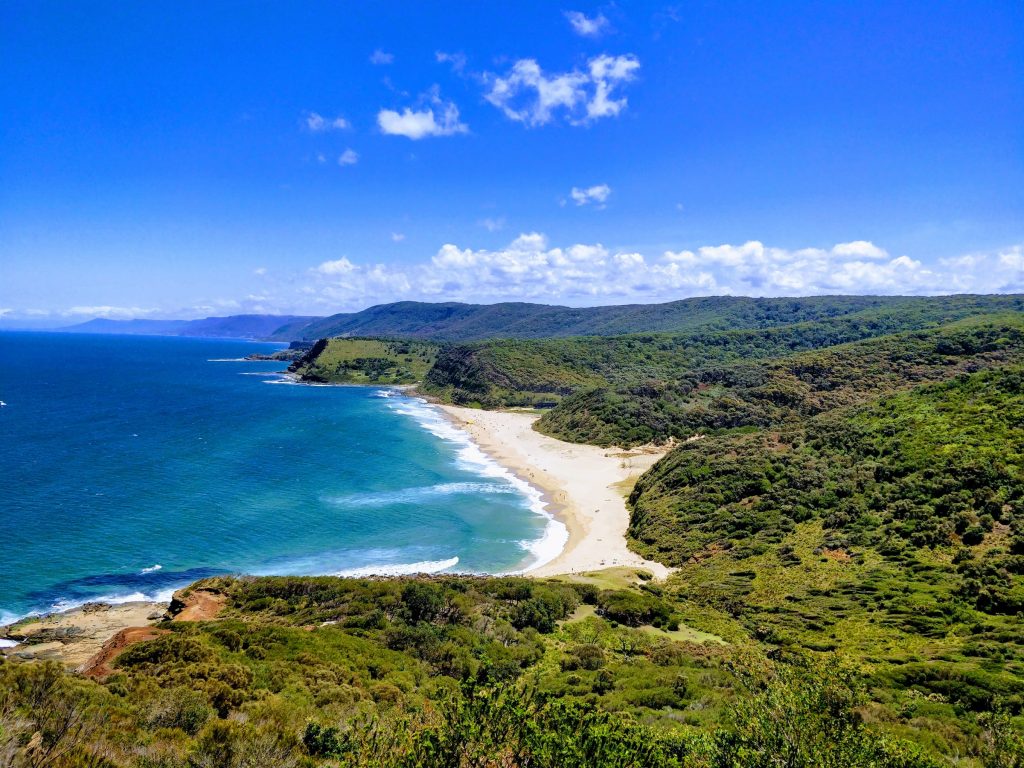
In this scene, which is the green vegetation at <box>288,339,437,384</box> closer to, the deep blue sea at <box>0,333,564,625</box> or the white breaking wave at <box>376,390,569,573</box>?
the white breaking wave at <box>376,390,569,573</box>

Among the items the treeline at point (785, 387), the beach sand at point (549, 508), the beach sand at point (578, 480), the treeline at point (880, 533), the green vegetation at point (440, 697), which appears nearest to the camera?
the green vegetation at point (440, 697)

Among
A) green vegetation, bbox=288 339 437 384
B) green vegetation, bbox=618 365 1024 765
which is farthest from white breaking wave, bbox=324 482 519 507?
green vegetation, bbox=288 339 437 384

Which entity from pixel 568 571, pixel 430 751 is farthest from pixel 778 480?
pixel 430 751

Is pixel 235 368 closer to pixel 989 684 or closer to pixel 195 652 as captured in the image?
pixel 195 652

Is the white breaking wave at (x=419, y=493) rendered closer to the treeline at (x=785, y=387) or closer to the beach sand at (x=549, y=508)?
the beach sand at (x=549, y=508)

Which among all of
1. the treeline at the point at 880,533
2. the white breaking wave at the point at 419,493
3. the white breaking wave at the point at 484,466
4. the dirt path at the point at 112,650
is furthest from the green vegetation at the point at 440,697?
the white breaking wave at the point at 419,493
